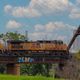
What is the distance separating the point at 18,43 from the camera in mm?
57594

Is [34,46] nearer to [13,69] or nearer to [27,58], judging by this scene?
[27,58]

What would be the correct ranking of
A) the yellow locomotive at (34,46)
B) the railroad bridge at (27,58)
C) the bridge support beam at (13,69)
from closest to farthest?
the railroad bridge at (27,58) → the bridge support beam at (13,69) → the yellow locomotive at (34,46)

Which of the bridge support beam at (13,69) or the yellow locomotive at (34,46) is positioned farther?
the yellow locomotive at (34,46)

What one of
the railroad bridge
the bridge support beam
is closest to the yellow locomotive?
the railroad bridge

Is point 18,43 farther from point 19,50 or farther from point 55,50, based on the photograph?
point 55,50

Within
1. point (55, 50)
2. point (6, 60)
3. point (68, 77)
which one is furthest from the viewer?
point (55, 50)

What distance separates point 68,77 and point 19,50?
36.6 m

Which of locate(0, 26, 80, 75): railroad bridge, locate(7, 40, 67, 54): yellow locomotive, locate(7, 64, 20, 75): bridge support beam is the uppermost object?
locate(7, 40, 67, 54): yellow locomotive

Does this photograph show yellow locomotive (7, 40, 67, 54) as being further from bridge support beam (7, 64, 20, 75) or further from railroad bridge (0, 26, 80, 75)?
bridge support beam (7, 64, 20, 75)

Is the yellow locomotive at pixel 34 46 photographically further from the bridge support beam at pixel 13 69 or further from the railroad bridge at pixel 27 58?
the bridge support beam at pixel 13 69

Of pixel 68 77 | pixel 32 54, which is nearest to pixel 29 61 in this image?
pixel 32 54

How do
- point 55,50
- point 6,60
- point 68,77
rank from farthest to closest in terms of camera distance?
point 55,50 → point 6,60 → point 68,77

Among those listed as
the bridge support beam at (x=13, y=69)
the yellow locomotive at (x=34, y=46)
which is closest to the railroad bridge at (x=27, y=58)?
the bridge support beam at (x=13, y=69)

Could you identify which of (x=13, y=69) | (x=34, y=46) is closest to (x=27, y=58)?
(x=13, y=69)
